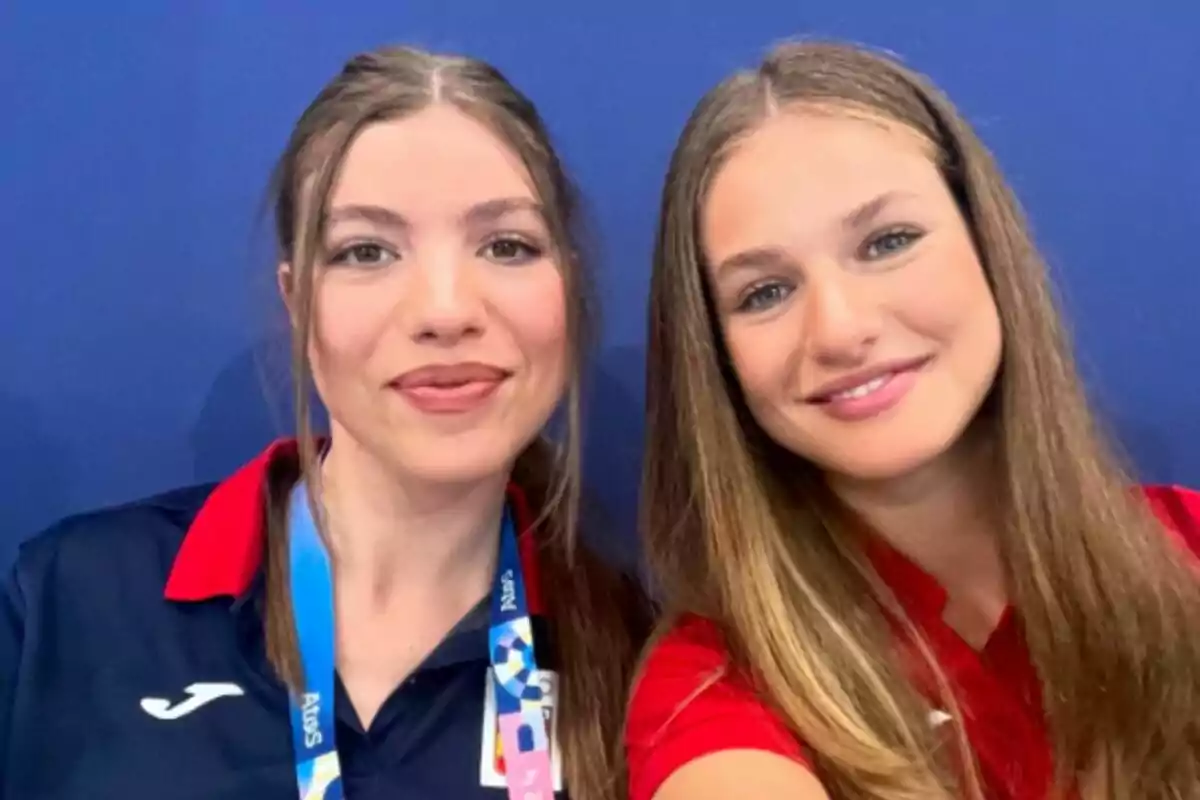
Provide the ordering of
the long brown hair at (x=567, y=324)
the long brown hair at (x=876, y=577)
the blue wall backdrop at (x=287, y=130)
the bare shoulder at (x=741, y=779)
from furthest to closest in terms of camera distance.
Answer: the blue wall backdrop at (x=287, y=130) < the long brown hair at (x=567, y=324) < the long brown hair at (x=876, y=577) < the bare shoulder at (x=741, y=779)

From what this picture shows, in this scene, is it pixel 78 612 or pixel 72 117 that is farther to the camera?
pixel 72 117

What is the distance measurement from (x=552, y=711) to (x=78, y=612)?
439mm

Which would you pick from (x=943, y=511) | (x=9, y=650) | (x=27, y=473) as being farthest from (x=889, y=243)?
(x=27, y=473)

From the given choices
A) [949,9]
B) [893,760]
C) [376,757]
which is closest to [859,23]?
[949,9]

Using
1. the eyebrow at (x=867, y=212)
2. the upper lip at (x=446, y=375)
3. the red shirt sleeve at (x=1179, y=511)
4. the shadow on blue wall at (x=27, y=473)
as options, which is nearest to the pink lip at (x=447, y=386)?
the upper lip at (x=446, y=375)

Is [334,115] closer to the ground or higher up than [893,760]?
higher up

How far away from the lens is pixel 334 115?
1111mm

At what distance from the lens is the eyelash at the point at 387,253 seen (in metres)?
1.07

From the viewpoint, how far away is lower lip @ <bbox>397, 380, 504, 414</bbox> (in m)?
1.04

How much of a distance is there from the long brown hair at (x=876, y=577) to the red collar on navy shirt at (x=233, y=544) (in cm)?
18

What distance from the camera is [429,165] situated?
1060mm

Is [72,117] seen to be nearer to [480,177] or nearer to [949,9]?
[480,177]

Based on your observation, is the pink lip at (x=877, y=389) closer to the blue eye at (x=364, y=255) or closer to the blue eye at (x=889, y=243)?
the blue eye at (x=889, y=243)

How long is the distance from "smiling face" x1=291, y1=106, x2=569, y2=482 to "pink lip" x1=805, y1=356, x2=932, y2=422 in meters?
0.26
